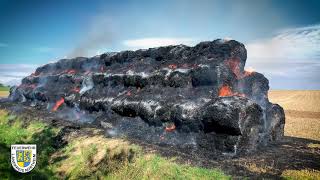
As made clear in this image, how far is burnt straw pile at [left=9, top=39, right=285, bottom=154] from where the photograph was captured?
17.0 metres

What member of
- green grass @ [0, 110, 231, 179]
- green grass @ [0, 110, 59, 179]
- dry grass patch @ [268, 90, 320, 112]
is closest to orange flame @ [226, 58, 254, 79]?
green grass @ [0, 110, 231, 179]

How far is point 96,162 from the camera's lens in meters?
16.8

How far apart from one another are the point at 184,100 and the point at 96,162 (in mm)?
7101

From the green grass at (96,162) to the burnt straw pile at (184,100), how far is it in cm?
247

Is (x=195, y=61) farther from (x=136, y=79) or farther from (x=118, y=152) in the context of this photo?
(x=118, y=152)

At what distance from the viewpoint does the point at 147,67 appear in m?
27.1

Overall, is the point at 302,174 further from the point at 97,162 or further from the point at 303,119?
the point at 303,119

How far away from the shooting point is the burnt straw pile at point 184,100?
55.9ft

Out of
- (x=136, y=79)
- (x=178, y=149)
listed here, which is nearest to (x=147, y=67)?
(x=136, y=79)

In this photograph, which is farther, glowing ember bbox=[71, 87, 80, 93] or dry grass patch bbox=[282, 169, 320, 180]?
glowing ember bbox=[71, 87, 80, 93]

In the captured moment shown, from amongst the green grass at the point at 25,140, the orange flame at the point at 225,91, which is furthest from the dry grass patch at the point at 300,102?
the green grass at the point at 25,140

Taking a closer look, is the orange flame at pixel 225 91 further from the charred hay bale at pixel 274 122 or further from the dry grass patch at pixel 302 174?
the dry grass patch at pixel 302 174

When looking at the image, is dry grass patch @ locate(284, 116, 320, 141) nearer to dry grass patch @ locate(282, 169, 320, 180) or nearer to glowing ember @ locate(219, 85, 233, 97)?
glowing ember @ locate(219, 85, 233, 97)

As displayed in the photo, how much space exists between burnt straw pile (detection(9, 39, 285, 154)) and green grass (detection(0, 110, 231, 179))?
8.11 ft
